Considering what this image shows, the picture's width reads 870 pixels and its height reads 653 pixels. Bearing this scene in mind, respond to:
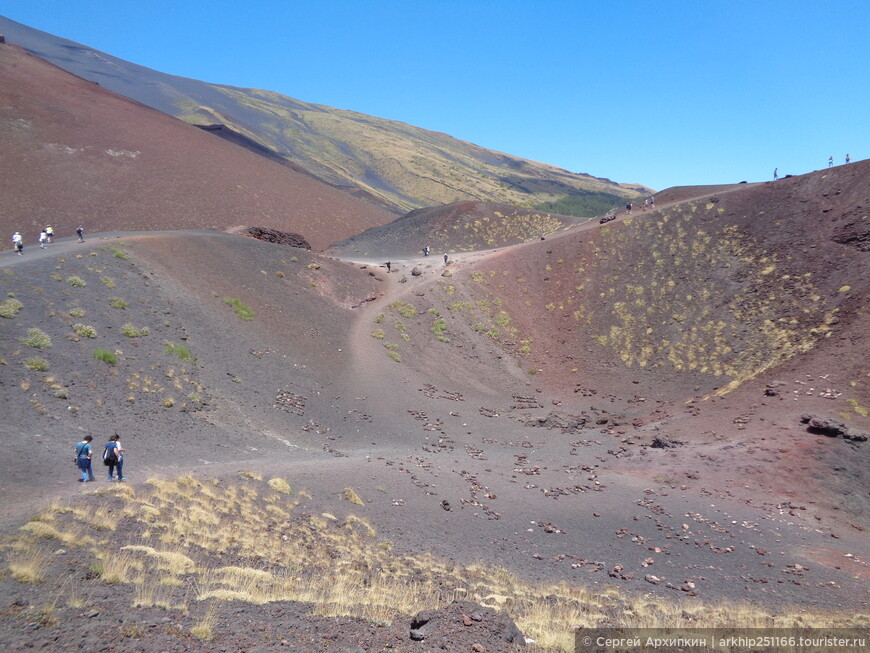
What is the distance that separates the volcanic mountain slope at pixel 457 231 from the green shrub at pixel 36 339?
101ft

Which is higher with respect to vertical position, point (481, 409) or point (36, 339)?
point (36, 339)

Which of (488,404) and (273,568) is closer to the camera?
(273,568)

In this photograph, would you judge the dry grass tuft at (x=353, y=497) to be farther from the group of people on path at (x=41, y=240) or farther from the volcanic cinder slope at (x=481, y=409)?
the group of people on path at (x=41, y=240)

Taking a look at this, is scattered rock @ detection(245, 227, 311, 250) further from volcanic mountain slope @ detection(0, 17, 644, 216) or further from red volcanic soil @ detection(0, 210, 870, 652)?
volcanic mountain slope @ detection(0, 17, 644, 216)

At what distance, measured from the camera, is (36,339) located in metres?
17.3

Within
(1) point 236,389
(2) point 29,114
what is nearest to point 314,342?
(1) point 236,389

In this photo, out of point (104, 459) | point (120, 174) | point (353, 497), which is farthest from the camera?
point (120, 174)

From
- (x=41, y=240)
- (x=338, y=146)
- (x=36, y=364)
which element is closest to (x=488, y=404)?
(x=36, y=364)

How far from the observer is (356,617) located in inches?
303

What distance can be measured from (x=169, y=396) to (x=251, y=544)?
1016 centimetres

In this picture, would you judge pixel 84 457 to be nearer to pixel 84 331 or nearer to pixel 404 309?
pixel 84 331

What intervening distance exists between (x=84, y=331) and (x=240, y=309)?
8727 mm

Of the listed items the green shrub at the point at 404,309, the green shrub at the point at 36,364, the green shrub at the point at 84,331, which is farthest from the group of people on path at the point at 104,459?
the green shrub at the point at 404,309

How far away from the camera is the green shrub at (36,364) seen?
53.4ft
